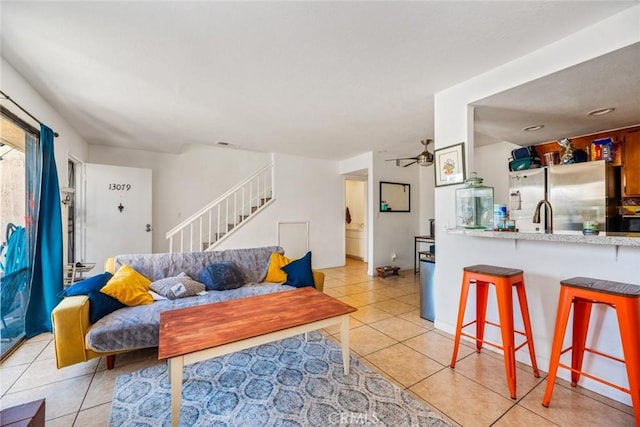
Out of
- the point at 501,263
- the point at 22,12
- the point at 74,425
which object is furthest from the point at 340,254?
the point at 22,12

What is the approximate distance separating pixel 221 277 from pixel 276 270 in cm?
64

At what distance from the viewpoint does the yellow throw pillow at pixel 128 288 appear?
2.22m

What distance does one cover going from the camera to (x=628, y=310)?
4.52ft

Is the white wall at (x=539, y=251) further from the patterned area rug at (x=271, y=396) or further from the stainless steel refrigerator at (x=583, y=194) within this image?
the stainless steel refrigerator at (x=583, y=194)

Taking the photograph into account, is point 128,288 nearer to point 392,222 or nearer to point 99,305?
point 99,305

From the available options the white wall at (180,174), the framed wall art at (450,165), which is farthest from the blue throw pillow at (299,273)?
the white wall at (180,174)

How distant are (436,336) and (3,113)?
423 cm

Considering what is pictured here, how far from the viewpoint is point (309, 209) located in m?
5.67

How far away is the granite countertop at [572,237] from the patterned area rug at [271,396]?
1372mm

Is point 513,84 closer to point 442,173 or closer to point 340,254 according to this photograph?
point 442,173

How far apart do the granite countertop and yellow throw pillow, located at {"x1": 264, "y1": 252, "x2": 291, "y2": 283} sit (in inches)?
75.4

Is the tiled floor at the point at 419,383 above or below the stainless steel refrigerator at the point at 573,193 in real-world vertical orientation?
below

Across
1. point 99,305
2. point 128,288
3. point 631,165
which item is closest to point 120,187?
point 128,288

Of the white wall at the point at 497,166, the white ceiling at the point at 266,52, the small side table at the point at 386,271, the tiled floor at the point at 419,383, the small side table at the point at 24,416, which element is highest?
the white ceiling at the point at 266,52
